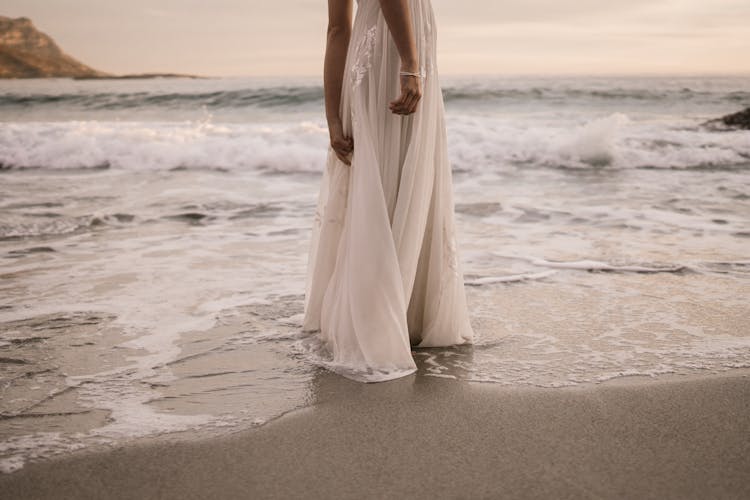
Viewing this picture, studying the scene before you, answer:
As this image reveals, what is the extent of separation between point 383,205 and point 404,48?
61cm

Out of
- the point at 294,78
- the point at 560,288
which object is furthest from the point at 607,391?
the point at 294,78

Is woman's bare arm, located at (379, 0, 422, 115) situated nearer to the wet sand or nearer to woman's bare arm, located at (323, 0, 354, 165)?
woman's bare arm, located at (323, 0, 354, 165)

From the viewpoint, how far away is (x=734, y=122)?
50.0 feet

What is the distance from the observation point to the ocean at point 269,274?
102 inches

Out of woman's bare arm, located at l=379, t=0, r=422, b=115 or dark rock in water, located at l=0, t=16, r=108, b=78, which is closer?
woman's bare arm, located at l=379, t=0, r=422, b=115

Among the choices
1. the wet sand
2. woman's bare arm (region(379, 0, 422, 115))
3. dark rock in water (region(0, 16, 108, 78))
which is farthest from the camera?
dark rock in water (region(0, 16, 108, 78))

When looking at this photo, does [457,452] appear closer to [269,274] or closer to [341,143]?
[341,143]

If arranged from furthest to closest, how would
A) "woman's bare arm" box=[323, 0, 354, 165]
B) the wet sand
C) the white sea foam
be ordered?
the white sea foam → "woman's bare arm" box=[323, 0, 354, 165] → the wet sand

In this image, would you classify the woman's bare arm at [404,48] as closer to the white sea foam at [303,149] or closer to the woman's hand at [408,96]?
the woman's hand at [408,96]

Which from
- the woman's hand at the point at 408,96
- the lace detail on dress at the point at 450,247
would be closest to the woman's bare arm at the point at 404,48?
the woman's hand at the point at 408,96

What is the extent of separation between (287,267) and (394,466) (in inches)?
108

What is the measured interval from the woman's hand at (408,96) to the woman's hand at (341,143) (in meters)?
0.27

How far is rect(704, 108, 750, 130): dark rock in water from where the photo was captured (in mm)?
14867

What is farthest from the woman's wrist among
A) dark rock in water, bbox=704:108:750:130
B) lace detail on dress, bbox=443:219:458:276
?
dark rock in water, bbox=704:108:750:130
